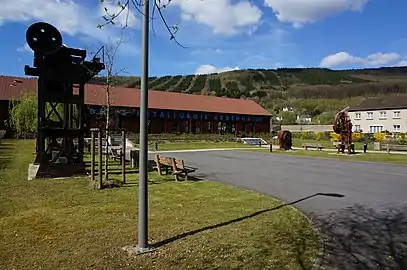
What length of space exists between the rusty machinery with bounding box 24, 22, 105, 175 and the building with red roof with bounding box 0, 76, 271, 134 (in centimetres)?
2450

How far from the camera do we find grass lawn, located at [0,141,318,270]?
5129 millimetres

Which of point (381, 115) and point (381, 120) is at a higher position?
Result: point (381, 115)

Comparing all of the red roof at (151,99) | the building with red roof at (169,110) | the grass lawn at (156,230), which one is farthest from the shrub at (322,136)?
the grass lawn at (156,230)

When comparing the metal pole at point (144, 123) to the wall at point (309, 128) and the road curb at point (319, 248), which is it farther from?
the wall at point (309, 128)

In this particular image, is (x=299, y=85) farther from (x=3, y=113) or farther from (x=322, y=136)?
(x=3, y=113)

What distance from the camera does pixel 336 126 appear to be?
100ft

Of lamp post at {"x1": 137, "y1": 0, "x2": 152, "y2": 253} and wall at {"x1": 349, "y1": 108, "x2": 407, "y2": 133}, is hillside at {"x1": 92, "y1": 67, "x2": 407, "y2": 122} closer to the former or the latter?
wall at {"x1": 349, "y1": 108, "x2": 407, "y2": 133}

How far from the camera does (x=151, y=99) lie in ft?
169

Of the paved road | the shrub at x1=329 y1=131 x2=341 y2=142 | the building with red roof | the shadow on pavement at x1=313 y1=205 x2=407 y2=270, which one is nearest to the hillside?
the building with red roof

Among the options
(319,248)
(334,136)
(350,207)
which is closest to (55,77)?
(350,207)

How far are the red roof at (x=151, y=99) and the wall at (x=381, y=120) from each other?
766 inches

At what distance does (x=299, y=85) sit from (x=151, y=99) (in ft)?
275

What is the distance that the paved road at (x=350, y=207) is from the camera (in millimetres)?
5473

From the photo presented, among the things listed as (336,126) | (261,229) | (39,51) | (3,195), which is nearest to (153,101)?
(336,126)
